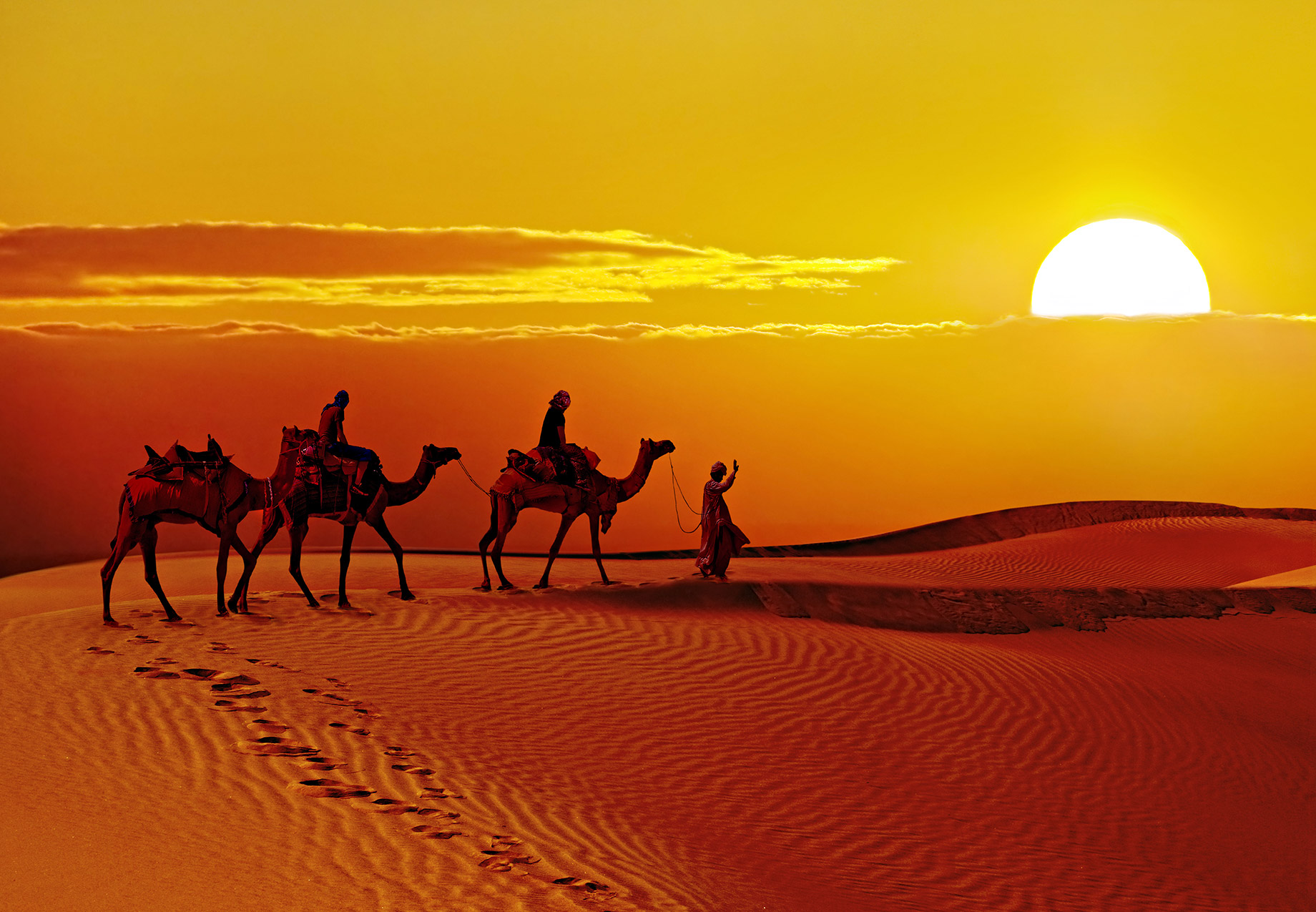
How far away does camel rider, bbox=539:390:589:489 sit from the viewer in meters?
17.6

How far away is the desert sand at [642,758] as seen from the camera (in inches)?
315

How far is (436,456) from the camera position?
17094 mm

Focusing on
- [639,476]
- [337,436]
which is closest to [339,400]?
[337,436]

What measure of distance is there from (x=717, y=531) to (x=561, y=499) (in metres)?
2.65

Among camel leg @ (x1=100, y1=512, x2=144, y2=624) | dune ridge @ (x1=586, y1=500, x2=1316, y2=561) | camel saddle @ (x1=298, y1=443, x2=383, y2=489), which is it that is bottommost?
dune ridge @ (x1=586, y1=500, x2=1316, y2=561)

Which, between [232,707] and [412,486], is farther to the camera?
[412,486]

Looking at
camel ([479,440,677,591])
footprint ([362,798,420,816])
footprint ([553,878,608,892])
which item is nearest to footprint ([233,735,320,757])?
footprint ([362,798,420,816])

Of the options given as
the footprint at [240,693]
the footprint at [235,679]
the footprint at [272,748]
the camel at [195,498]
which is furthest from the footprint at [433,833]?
the camel at [195,498]

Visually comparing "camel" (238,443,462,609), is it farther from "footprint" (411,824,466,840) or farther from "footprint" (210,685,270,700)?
"footprint" (411,824,466,840)

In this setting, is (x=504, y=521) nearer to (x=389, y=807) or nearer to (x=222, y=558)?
(x=222, y=558)

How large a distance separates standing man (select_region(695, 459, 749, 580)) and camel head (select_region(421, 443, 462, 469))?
4.11m

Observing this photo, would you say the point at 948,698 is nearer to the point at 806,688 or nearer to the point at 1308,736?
the point at 806,688

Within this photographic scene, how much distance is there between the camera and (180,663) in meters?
12.8

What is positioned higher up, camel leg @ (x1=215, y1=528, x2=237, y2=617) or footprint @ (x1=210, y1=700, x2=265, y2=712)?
camel leg @ (x1=215, y1=528, x2=237, y2=617)
